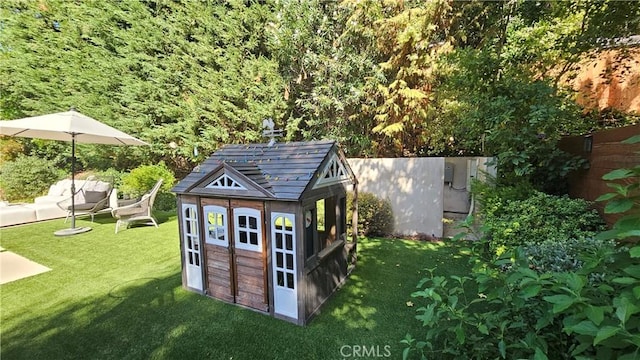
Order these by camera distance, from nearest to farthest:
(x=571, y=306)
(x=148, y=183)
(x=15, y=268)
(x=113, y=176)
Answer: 1. (x=571, y=306)
2. (x=15, y=268)
3. (x=148, y=183)
4. (x=113, y=176)

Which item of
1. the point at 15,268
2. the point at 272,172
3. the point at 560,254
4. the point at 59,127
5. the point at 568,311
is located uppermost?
the point at 59,127

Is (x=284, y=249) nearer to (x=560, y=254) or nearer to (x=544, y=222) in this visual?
(x=560, y=254)

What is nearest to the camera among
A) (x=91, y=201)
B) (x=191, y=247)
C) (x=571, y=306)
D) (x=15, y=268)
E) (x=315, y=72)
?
(x=571, y=306)

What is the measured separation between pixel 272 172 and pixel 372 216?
160 inches

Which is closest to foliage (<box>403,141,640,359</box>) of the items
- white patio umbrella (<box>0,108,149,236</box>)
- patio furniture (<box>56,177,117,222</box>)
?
white patio umbrella (<box>0,108,149,236</box>)

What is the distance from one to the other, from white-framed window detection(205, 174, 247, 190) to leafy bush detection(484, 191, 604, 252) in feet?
11.1

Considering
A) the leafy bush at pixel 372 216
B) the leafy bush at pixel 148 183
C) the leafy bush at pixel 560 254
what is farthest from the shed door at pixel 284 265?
the leafy bush at pixel 148 183

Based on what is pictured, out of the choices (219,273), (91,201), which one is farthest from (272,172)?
(91,201)

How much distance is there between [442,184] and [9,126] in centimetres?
988

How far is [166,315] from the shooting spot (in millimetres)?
3375

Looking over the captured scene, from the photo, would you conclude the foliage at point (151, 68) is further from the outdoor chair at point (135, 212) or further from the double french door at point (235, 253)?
the double french door at point (235, 253)

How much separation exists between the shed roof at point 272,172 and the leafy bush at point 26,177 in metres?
11.5

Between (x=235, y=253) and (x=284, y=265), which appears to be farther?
(x=235, y=253)

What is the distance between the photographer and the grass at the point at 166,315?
279 cm
